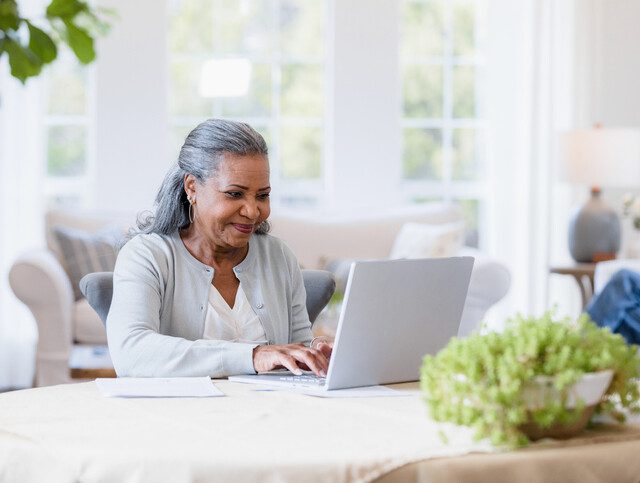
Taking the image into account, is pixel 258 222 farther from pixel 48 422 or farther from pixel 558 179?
pixel 558 179

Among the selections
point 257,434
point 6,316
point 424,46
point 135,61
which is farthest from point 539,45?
point 257,434

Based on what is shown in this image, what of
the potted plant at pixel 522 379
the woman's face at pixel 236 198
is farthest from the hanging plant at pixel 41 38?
the woman's face at pixel 236 198

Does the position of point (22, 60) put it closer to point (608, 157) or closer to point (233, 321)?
point (233, 321)

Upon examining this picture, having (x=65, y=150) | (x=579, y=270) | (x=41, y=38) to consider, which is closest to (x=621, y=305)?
(x=579, y=270)

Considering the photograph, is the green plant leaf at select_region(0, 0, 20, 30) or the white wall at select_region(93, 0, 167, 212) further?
the white wall at select_region(93, 0, 167, 212)

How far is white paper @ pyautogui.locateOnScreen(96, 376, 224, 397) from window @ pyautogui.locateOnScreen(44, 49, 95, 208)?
4.63 meters

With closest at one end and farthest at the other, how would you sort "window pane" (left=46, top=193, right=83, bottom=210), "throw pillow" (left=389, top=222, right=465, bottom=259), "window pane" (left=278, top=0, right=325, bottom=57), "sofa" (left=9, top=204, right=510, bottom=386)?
"sofa" (left=9, top=204, right=510, bottom=386), "throw pillow" (left=389, top=222, right=465, bottom=259), "window pane" (left=46, top=193, right=83, bottom=210), "window pane" (left=278, top=0, right=325, bottom=57)

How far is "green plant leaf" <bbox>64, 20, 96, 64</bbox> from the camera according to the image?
4.85 feet

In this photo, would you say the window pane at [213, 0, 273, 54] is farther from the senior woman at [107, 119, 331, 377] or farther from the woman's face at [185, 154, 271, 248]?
the woman's face at [185, 154, 271, 248]

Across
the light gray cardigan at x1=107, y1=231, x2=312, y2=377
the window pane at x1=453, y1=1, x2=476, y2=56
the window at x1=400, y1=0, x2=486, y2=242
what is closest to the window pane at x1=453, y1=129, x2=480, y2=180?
the window at x1=400, y1=0, x2=486, y2=242

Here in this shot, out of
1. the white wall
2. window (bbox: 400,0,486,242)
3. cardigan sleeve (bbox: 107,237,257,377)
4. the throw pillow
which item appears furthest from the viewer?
window (bbox: 400,0,486,242)

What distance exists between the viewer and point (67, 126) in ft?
21.2

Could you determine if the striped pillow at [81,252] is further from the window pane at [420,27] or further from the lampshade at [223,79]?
the window pane at [420,27]

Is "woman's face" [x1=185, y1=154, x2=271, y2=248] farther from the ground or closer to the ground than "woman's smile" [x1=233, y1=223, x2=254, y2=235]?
farther from the ground
